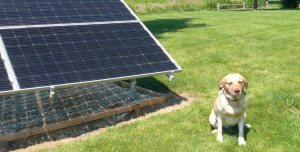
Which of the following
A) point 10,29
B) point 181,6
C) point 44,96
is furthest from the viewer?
point 181,6

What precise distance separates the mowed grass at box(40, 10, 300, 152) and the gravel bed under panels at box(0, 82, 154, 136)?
1563 mm

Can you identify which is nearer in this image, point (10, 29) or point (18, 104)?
point (10, 29)

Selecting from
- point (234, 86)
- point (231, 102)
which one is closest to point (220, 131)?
point (231, 102)

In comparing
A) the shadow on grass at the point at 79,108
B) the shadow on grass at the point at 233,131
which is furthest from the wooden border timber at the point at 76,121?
the shadow on grass at the point at 233,131

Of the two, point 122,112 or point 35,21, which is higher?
point 35,21

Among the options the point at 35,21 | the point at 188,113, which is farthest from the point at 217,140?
the point at 35,21

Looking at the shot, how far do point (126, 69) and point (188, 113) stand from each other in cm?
217

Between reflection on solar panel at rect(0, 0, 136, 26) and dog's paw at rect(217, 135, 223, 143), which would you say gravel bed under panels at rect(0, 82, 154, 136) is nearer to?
reflection on solar panel at rect(0, 0, 136, 26)

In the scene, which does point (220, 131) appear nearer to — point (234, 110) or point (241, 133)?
point (241, 133)

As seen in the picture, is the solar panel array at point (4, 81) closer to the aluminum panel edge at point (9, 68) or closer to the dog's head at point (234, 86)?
the aluminum panel edge at point (9, 68)

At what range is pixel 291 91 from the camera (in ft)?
30.6

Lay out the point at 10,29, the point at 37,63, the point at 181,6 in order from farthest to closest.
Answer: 1. the point at 181,6
2. the point at 10,29
3. the point at 37,63

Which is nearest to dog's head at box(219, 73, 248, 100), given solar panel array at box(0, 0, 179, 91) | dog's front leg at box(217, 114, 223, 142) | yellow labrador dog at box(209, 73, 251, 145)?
yellow labrador dog at box(209, 73, 251, 145)

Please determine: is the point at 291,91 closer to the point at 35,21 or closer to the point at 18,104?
the point at 35,21
